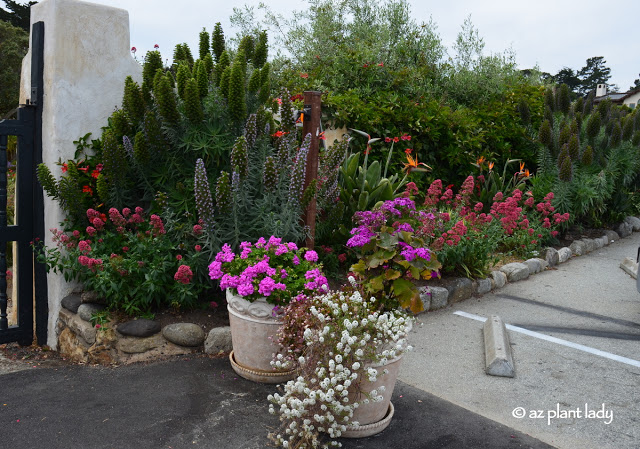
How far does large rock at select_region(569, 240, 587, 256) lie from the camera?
7922 mm

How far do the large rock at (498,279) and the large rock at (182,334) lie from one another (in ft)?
11.6

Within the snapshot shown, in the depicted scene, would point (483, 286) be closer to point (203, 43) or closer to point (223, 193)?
point (223, 193)

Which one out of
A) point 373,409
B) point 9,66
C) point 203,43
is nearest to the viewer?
point 373,409

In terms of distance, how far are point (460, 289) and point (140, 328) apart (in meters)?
3.20

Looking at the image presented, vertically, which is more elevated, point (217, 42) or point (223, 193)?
point (217, 42)

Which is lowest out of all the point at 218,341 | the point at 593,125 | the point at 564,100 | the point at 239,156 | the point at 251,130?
the point at 218,341

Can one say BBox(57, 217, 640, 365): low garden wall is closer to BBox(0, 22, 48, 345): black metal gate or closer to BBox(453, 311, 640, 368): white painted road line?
BBox(0, 22, 48, 345): black metal gate

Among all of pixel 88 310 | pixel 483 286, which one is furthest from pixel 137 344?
pixel 483 286

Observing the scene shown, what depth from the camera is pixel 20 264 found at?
14.8ft

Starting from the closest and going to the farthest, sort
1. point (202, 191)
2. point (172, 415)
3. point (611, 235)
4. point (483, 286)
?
point (172, 415), point (202, 191), point (483, 286), point (611, 235)

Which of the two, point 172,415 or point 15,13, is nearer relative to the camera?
point 172,415

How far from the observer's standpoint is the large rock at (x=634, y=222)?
378 inches

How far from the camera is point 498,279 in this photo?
20.1 ft

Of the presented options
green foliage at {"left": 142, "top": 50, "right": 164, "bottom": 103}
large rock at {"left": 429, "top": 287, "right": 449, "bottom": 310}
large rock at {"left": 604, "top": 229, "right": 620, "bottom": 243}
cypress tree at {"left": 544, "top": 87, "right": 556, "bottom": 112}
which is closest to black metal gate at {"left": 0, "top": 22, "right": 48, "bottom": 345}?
green foliage at {"left": 142, "top": 50, "right": 164, "bottom": 103}
